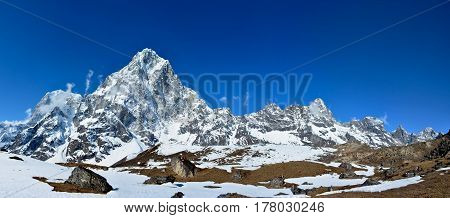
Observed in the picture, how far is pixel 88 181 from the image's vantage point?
55719 millimetres

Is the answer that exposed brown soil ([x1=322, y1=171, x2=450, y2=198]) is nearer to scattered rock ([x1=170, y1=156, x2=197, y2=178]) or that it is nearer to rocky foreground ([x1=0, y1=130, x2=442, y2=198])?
rocky foreground ([x1=0, y1=130, x2=442, y2=198])

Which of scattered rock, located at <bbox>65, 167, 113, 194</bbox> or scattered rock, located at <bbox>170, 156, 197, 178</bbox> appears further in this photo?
scattered rock, located at <bbox>170, 156, 197, 178</bbox>

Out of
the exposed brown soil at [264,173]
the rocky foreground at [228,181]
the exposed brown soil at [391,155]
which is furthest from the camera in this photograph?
the exposed brown soil at [391,155]

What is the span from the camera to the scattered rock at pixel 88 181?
2175 inches

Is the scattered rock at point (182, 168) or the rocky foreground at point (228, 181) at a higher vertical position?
the scattered rock at point (182, 168)

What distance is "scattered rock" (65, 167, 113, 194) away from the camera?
55.2 meters

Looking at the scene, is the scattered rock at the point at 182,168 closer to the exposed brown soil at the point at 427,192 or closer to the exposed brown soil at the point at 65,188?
the exposed brown soil at the point at 65,188

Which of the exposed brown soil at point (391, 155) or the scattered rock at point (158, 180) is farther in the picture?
the exposed brown soil at point (391, 155)

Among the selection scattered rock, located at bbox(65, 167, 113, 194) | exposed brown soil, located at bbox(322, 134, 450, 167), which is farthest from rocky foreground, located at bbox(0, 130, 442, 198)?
exposed brown soil, located at bbox(322, 134, 450, 167)

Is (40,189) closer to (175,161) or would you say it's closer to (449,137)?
(175,161)

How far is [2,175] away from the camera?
54.8m

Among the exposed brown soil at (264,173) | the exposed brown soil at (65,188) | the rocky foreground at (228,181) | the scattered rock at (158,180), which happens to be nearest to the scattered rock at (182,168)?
the rocky foreground at (228,181)
